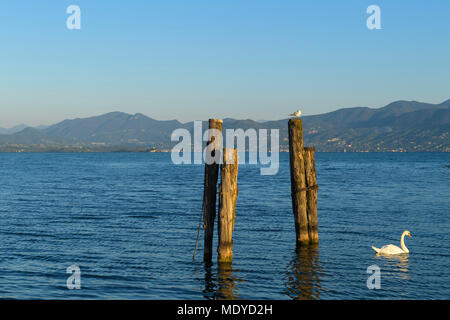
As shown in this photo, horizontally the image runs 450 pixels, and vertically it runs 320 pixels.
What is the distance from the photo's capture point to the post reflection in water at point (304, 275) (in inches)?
526

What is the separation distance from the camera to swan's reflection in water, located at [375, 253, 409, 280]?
50.9ft

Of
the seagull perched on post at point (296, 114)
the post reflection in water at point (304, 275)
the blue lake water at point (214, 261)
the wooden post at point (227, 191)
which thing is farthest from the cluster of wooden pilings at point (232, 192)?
the blue lake water at point (214, 261)

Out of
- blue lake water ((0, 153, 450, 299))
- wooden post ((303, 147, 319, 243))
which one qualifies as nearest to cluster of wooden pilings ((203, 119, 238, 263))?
blue lake water ((0, 153, 450, 299))

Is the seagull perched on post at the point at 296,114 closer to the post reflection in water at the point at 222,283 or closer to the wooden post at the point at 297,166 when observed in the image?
the wooden post at the point at 297,166

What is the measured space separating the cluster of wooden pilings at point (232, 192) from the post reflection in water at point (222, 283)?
41 centimetres

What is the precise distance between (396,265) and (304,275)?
373 cm

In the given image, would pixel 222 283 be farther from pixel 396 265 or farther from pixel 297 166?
pixel 396 265

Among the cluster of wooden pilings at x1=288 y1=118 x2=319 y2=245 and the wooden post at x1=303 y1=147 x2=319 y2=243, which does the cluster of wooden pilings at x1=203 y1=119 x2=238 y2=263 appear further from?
the wooden post at x1=303 y1=147 x2=319 y2=243

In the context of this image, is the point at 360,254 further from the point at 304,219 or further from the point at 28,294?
the point at 28,294

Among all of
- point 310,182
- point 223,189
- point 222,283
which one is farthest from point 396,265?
point 223,189

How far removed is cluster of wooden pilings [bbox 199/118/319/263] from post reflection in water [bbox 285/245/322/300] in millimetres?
430

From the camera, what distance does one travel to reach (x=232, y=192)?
586 inches
